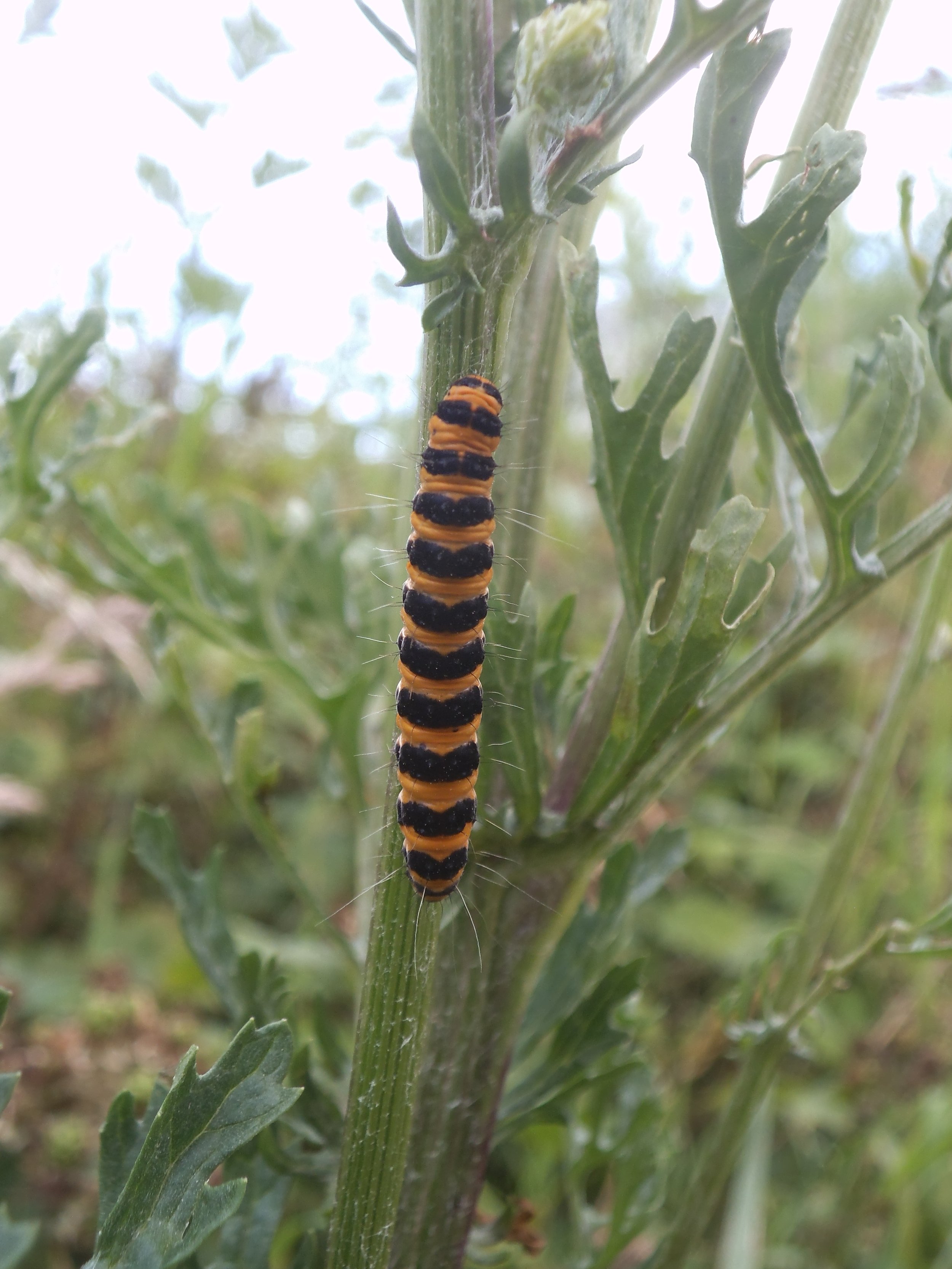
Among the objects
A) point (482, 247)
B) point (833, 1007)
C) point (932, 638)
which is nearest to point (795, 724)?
point (833, 1007)

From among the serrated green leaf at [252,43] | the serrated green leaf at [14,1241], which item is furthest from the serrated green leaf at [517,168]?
the serrated green leaf at [252,43]

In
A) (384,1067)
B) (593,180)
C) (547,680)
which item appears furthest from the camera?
(547,680)

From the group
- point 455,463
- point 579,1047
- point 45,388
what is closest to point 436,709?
point 455,463

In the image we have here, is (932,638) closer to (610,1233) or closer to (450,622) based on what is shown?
(450,622)

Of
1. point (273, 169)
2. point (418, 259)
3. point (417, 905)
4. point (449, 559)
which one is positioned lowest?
point (417, 905)

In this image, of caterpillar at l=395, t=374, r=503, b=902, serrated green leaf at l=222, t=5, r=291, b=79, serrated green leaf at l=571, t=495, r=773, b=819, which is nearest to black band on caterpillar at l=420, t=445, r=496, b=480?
caterpillar at l=395, t=374, r=503, b=902

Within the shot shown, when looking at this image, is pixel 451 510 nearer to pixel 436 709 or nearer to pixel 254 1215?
pixel 436 709
